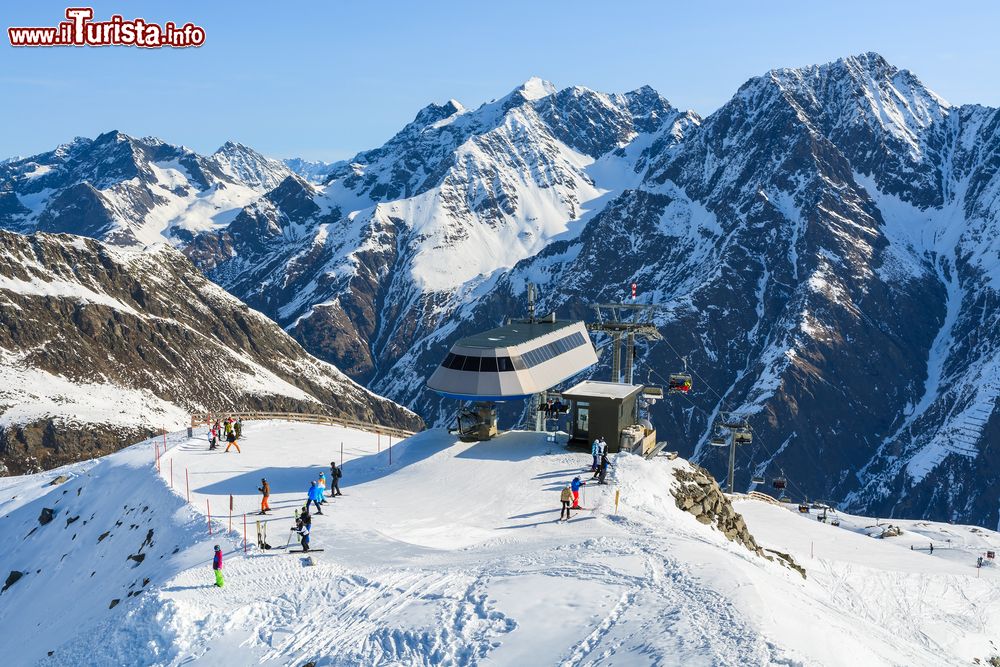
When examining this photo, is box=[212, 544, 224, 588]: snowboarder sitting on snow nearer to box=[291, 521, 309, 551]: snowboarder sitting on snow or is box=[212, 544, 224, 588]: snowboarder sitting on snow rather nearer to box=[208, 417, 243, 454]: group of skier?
box=[291, 521, 309, 551]: snowboarder sitting on snow

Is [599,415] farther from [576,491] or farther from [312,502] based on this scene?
[312,502]

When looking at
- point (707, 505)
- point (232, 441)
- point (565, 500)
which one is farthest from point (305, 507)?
point (707, 505)

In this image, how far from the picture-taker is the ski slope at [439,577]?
22.7 metres

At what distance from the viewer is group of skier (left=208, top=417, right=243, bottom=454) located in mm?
50031

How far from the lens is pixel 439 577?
27172 millimetres

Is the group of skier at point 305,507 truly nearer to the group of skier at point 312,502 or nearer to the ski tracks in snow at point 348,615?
the group of skier at point 312,502

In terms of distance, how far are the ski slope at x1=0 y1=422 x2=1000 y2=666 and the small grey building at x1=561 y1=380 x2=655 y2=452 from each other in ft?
6.50

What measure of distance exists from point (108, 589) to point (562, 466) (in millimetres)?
23363

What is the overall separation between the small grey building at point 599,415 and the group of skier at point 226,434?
22033 millimetres

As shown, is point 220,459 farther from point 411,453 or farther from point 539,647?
point 539,647

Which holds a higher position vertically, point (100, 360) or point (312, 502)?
point (100, 360)

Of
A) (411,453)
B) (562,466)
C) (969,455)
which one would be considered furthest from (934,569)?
(969,455)

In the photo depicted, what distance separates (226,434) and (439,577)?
28430mm

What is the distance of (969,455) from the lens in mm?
195625
